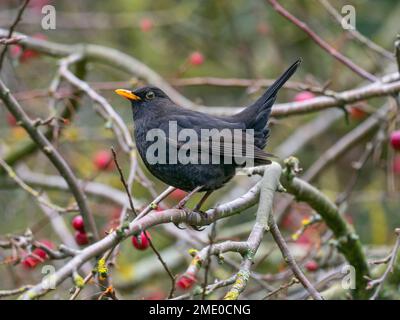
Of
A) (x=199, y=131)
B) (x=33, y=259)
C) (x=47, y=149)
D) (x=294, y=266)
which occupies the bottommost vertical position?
(x=294, y=266)

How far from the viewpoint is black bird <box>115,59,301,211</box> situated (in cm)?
400

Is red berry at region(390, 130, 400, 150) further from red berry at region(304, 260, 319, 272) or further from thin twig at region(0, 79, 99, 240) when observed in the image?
thin twig at region(0, 79, 99, 240)

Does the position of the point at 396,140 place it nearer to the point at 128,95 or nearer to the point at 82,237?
the point at 128,95

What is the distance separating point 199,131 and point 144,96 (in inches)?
20.5

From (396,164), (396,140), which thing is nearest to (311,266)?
(396,140)

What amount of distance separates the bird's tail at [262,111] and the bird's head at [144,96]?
0.59 m

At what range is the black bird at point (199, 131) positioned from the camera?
158 inches

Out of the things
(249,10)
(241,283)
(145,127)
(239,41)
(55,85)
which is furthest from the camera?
(249,10)

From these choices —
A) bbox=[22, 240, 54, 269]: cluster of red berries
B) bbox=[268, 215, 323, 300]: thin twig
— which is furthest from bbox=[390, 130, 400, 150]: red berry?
bbox=[22, 240, 54, 269]: cluster of red berries

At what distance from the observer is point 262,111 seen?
4.38 m
